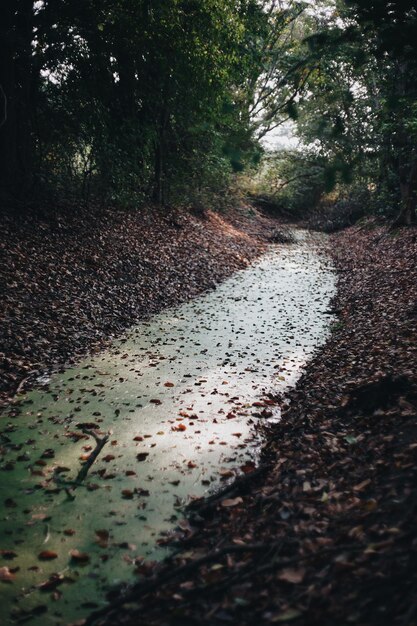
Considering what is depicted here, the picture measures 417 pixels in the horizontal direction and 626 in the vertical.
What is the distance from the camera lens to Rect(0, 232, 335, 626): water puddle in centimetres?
334

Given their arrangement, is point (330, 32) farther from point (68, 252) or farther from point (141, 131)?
point (141, 131)

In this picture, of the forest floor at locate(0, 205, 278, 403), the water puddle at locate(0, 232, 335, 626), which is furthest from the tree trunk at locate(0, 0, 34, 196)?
the water puddle at locate(0, 232, 335, 626)

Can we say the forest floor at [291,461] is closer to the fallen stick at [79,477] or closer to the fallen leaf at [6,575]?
the fallen leaf at [6,575]

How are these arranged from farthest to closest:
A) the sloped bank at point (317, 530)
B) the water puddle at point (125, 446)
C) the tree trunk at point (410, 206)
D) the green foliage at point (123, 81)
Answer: the tree trunk at point (410, 206) < the green foliage at point (123, 81) < the water puddle at point (125, 446) < the sloped bank at point (317, 530)

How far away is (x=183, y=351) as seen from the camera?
7.85 m

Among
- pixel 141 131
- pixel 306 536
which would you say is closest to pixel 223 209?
pixel 141 131

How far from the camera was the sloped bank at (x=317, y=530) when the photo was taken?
8.50 feet

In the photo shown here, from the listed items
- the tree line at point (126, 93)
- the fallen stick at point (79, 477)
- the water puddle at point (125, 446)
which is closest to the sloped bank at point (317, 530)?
the water puddle at point (125, 446)

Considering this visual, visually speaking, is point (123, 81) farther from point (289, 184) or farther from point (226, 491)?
point (289, 184)

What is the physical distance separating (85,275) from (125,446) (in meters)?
5.61

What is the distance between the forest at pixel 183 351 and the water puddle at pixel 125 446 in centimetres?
2

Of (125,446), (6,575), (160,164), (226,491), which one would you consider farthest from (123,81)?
(6,575)

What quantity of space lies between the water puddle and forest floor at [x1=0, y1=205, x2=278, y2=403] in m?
0.58

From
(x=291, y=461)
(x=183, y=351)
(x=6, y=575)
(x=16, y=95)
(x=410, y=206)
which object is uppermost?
(x=410, y=206)
